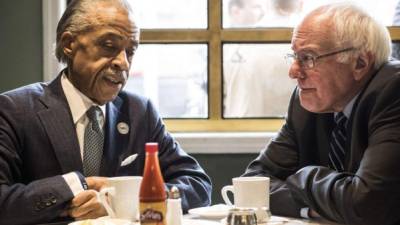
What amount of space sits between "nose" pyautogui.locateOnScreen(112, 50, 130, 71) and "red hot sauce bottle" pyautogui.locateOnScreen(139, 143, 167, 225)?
834mm

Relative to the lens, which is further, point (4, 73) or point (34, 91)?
point (4, 73)

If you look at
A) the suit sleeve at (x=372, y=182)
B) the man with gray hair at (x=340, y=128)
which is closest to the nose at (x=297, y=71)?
the man with gray hair at (x=340, y=128)

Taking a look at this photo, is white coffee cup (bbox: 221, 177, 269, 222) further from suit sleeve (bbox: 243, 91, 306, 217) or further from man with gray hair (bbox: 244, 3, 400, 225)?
suit sleeve (bbox: 243, 91, 306, 217)

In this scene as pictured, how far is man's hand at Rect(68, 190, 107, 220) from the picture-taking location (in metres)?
1.88

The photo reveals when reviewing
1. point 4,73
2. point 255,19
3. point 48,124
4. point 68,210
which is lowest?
point 68,210

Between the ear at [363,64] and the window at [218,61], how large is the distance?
1230 mm

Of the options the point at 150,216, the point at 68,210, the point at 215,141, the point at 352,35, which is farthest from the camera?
the point at 215,141

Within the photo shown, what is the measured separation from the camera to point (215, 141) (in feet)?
10.6

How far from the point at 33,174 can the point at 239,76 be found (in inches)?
60.0

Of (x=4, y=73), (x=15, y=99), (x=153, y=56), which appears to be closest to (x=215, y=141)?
(x=153, y=56)

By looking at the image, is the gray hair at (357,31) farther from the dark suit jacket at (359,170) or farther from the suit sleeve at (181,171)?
the suit sleeve at (181,171)

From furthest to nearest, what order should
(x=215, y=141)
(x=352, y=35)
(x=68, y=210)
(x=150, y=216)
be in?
1. (x=215, y=141)
2. (x=352, y=35)
3. (x=68, y=210)
4. (x=150, y=216)

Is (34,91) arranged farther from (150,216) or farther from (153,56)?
(153,56)

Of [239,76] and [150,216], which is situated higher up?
[239,76]
